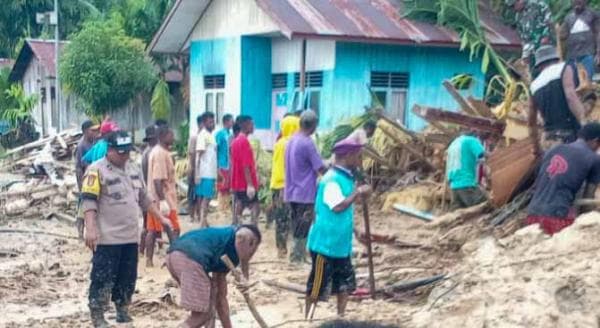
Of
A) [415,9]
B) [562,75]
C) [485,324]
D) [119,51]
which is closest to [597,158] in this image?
[562,75]

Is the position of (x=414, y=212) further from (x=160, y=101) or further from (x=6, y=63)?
(x=6, y=63)

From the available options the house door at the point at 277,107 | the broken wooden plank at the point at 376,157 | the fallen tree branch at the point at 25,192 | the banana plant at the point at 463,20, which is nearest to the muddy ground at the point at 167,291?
the broken wooden plank at the point at 376,157

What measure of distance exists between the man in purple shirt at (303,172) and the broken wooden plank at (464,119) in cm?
192

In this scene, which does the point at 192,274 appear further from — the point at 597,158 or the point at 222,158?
the point at 222,158

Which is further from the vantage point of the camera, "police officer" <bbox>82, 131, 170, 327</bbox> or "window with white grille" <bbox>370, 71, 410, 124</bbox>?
"window with white grille" <bbox>370, 71, 410, 124</bbox>

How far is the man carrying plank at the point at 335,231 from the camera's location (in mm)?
6621

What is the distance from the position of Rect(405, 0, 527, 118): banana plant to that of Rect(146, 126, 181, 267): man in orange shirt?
17.9ft

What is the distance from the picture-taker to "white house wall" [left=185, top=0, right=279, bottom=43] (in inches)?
658

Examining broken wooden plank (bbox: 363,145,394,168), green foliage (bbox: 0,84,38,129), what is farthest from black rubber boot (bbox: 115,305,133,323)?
green foliage (bbox: 0,84,38,129)

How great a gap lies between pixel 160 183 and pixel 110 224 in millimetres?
2485

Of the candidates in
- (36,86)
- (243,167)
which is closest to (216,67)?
(243,167)

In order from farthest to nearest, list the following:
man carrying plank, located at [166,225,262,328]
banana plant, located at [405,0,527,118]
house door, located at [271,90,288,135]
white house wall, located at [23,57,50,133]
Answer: white house wall, located at [23,57,50,133], house door, located at [271,90,288,135], banana plant, located at [405,0,527,118], man carrying plank, located at [166,225,262,328]

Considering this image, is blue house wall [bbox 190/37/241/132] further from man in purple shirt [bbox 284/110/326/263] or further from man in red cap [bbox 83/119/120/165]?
man in purple shirt [bbox 284/110/326/263]

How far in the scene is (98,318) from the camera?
7090 mm
